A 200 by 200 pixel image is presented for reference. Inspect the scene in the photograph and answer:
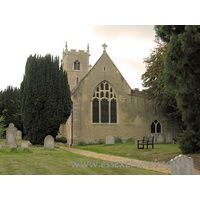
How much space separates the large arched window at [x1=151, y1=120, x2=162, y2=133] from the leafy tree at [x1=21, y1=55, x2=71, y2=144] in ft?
36.9

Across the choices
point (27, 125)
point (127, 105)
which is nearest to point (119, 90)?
point (127, 105)

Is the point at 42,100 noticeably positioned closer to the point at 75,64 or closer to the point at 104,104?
the point at 104,104

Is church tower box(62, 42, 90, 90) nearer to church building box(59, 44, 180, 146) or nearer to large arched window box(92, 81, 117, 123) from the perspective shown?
church building box(59, 44, 180, 146)

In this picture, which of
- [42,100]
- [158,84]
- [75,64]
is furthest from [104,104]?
[75,64]

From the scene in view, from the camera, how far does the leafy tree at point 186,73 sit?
1058cm

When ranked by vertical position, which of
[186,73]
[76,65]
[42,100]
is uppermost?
[76,65]

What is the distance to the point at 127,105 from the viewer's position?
1014 inches

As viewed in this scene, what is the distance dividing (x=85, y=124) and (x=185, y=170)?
17.8 meters

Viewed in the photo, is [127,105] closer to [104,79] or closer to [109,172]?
[104,79]

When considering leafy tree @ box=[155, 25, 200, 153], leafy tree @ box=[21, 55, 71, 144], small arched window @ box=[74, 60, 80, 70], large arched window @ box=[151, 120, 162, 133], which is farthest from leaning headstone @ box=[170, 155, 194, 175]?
small arched window @ box=[74, 60, 80, 70]

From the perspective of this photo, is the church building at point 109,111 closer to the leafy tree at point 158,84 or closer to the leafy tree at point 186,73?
the leafy tree at point 158,84

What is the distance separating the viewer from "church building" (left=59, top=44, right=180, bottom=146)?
78.4ft

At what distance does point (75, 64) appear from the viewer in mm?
48438

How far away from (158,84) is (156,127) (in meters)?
6.21
